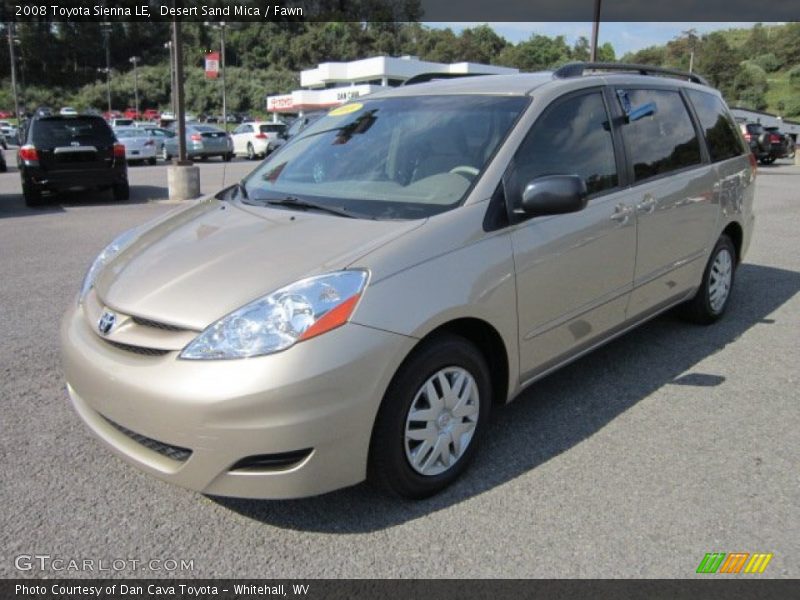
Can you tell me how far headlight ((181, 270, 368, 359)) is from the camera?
243 cm

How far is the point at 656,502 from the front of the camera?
9.51 feet

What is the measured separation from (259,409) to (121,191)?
12.4 metres

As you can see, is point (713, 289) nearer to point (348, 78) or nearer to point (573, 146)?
point (573, 146)

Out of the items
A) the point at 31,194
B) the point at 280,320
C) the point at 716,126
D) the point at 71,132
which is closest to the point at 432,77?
the point at 716,126

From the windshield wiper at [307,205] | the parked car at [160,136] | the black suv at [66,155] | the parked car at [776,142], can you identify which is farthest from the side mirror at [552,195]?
the parked car at [160,136]

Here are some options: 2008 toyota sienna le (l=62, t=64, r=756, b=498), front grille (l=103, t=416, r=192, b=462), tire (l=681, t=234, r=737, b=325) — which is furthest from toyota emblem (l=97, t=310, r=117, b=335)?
tire (l=681, t=234, r=737, b=325)

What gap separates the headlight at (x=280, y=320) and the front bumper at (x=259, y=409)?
0.12 ft

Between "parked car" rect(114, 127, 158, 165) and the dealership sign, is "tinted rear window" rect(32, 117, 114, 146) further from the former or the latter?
the dealership sign

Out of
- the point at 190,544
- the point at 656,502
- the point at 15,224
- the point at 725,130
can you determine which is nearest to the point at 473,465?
the point at 656,502

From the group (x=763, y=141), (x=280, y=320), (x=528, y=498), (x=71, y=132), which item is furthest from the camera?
(x=763, y=141)

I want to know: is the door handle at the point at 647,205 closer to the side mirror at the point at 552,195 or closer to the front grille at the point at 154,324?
the side mirror at the point at 552,195

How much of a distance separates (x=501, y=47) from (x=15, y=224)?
125 m

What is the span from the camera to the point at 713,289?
5.14 metres

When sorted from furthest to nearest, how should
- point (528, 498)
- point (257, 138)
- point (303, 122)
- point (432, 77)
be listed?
point (257, 138)
point (303, 122)
point (432, 77)
point (528, 498)
